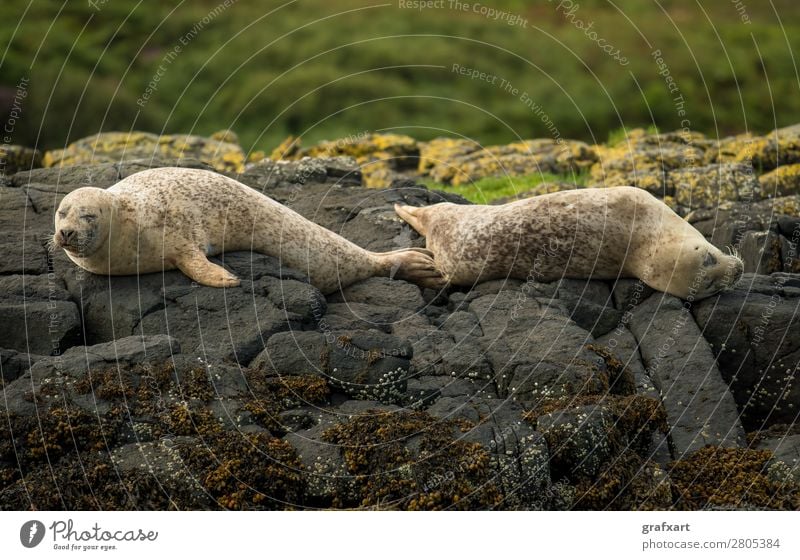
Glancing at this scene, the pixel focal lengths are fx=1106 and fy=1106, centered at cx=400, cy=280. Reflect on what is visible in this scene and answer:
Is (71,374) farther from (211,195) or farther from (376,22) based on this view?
(376,22)

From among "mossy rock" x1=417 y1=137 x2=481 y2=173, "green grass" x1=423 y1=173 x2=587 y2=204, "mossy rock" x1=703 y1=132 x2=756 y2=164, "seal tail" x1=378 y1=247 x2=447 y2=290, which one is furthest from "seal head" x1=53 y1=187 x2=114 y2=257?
"mossy rock" x1=703 y1=132 x2=756 y2=164

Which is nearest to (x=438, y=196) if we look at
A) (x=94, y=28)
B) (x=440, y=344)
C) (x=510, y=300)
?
(x=510, y=300)

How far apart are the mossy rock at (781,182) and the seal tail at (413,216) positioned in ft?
28.3

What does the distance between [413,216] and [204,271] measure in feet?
12.8

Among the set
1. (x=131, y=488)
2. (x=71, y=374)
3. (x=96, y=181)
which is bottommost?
(x=131, y=488)

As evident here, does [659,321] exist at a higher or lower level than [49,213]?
lower

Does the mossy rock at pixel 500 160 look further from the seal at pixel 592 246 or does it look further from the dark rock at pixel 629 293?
the dark rock at pixel 629 293

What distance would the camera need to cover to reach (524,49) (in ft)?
147

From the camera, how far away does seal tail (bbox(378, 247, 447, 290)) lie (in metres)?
14.6

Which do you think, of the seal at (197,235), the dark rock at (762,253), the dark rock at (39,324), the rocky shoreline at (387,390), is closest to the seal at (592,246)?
the rocky shoreline at (387,390)

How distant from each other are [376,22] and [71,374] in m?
38.1

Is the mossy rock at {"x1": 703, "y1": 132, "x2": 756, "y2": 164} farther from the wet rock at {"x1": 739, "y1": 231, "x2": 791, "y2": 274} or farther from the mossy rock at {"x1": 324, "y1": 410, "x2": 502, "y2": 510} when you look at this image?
the mossy rock at {"x1": 324, "y1": 410, "x2": 502, "y2": 510}

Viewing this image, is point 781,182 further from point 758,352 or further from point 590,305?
point 590,305

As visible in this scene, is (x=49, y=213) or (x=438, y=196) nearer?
(x=49, y=213)
